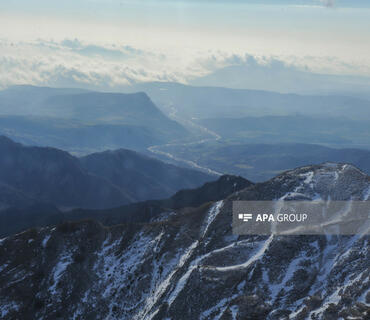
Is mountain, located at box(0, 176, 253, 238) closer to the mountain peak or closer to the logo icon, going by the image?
the mountain peak

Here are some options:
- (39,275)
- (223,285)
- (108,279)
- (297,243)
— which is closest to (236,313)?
(223,285)

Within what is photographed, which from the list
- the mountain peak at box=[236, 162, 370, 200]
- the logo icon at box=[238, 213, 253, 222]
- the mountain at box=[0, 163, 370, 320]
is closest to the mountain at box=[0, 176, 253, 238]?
the mountain at box=[0, 163, 370, 320]

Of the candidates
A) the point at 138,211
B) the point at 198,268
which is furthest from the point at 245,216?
the point at 138,211

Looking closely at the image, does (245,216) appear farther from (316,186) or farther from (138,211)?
(138,211)

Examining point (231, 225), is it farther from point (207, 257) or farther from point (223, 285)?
point (223, 285)

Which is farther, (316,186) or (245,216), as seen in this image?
(316,186)
